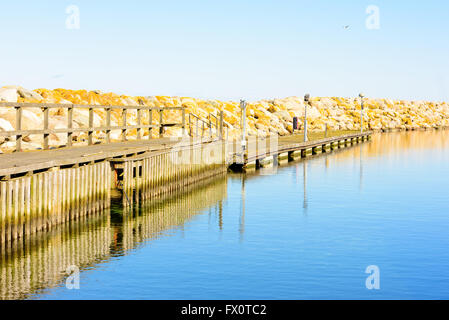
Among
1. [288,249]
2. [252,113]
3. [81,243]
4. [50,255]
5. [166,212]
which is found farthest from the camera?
[252,113]

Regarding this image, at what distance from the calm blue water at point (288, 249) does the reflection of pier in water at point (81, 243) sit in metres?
0.31

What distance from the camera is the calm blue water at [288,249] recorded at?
18266 mm

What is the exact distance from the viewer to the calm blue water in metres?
18.3

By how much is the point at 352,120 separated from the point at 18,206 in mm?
122162

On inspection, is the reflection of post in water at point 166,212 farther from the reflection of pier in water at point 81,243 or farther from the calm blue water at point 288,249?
the calm blue water at point 288,249

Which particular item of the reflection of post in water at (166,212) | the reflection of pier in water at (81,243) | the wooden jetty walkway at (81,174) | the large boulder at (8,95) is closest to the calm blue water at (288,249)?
the reflection of post in water at (166,212)

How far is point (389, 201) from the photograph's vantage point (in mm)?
36250

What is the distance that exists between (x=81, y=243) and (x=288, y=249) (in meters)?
6.82

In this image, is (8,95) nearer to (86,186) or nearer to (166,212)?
(166,212)

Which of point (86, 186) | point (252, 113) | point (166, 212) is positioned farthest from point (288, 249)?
point (252, 113)

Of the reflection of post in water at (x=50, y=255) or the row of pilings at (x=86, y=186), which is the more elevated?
the row of pilings at (x=86, y=186)

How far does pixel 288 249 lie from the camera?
23250mm

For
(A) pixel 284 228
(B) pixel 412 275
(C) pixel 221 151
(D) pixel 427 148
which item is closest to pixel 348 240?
(A) pixel 284 228

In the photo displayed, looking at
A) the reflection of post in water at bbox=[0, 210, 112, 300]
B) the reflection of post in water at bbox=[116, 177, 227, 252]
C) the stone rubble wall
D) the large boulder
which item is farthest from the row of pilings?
the large boulder
